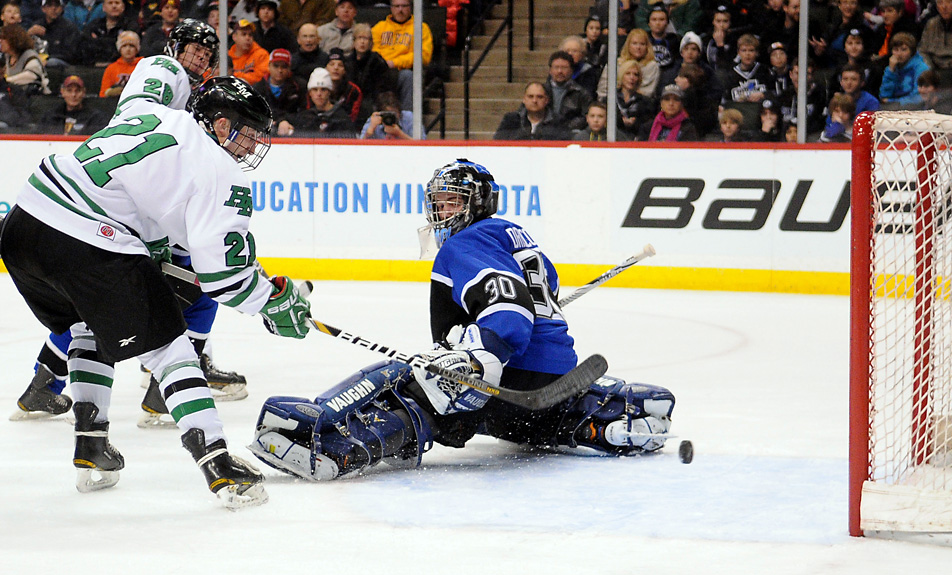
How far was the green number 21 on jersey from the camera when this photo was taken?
251 cm

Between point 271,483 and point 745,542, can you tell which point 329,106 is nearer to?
point 271,483

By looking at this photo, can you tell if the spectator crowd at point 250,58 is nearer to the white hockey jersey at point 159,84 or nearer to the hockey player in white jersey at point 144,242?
the white hockey jersey at point 159,84

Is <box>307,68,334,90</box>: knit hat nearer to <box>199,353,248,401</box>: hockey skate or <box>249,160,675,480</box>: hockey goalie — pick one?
<box>199,353,248,401</box>: hockey skate

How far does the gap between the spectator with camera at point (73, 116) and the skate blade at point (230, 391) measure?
415cm

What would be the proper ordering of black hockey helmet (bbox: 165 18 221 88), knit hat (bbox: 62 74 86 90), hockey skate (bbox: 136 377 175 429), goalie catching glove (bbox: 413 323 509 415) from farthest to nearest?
1. knit hat (bbox: 62 74 86 90)
2. black hockey helmet (bbox: 165 18 221 88)
3. hockey skate (bbox: 136 377 175 429)
4. goalie catching glove (bbox: 413 323 509 415)

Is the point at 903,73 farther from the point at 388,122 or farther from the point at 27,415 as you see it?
the point at 27,415

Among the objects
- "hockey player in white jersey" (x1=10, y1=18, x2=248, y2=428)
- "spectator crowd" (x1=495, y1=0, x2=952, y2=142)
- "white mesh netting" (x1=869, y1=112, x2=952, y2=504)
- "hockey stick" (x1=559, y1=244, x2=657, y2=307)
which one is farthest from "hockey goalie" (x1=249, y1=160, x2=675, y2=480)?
"spectator crowd" (x1=495, y1=0, x2=952, y2=142)

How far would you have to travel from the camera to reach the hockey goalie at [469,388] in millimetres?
2787

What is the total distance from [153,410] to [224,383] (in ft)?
1.68

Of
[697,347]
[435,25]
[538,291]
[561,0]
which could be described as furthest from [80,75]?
[538,291]

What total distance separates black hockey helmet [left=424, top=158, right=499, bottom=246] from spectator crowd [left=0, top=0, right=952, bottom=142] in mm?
4082

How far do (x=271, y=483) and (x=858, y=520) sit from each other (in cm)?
128

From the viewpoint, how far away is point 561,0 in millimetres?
7379

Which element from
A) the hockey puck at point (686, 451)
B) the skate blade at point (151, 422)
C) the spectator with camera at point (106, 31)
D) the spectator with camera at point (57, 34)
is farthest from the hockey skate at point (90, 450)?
the spectator with camera at point (57, 34)
